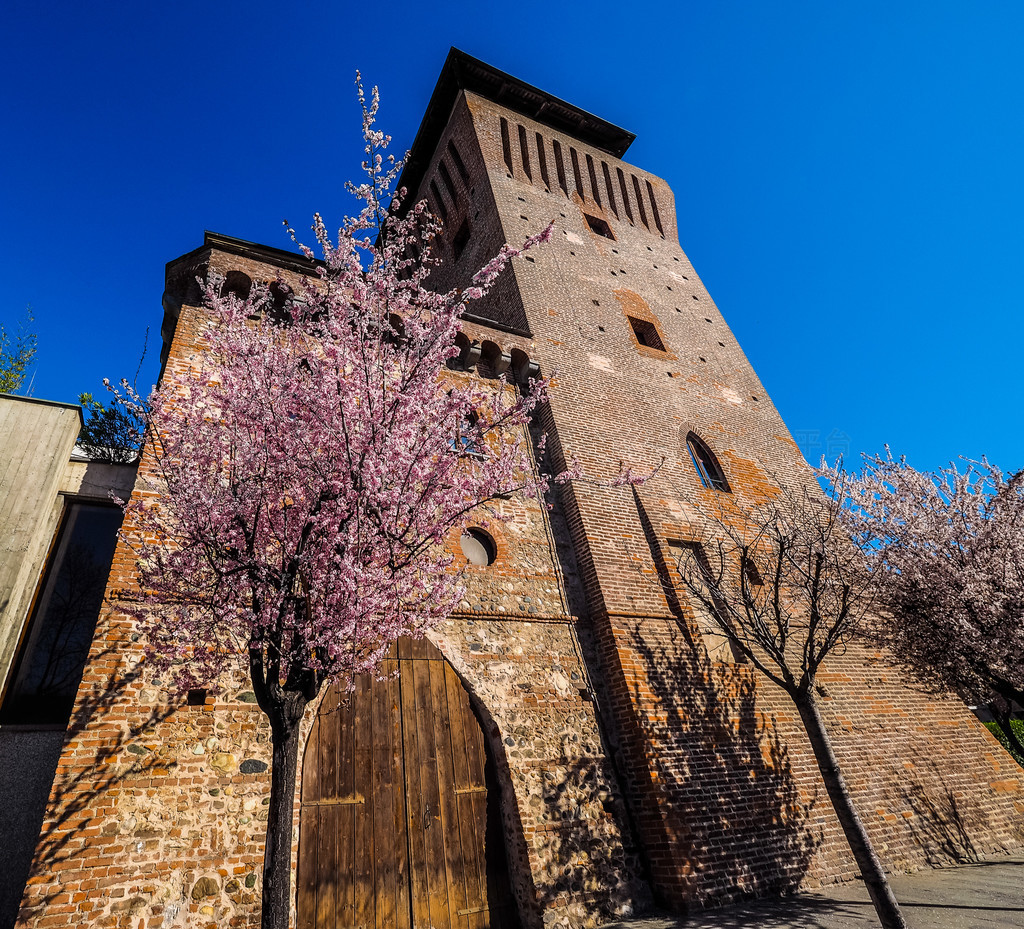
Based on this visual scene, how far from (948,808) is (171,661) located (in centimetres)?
1113

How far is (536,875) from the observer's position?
595cm

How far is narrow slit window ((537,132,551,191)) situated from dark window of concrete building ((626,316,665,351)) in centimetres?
519

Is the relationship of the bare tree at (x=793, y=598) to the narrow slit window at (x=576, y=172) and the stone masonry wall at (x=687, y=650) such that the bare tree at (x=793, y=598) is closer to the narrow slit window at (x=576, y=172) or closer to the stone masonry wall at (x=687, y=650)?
the stone masonry wall at (x=687, y=650)

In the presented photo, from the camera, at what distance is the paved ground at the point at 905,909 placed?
18.2ft

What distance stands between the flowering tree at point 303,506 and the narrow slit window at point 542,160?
35.0 ft

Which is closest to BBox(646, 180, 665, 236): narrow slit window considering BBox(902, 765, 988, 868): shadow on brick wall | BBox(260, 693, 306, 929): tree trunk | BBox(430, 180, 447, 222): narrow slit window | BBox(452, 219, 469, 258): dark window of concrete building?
BBox(452, 219, 469, 258): dark window of concrete building

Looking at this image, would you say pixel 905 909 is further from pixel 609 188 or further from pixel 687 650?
pixel 609 188

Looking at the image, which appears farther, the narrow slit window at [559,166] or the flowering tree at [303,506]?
the narrow slit window at [559,166]

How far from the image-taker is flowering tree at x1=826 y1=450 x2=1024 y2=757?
9070 mm

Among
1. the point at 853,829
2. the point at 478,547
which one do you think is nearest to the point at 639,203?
the point at 478,547

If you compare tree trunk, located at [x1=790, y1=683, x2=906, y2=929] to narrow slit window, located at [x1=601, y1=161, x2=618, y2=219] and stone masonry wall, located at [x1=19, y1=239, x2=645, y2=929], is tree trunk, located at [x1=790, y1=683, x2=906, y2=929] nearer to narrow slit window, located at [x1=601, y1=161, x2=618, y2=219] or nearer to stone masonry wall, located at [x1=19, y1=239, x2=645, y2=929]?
stone masonry wall, located at [x1=19, y1=239, x2=645, y2=929]

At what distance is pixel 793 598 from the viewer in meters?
9.73

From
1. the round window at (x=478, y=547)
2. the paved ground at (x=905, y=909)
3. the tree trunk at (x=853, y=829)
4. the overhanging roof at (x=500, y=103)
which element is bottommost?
the paved ground at (x=905, y=909)

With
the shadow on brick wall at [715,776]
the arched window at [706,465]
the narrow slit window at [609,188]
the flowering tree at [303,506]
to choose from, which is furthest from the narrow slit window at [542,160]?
the shadow on brick wall at [715,776]
